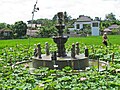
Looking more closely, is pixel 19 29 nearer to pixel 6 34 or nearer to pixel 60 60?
pixel 6 34

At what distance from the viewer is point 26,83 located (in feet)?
26.0

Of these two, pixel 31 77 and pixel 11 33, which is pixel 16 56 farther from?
pixel 11 33

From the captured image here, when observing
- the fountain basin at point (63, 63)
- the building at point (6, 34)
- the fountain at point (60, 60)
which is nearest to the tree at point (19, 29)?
the building at point (6, 34)

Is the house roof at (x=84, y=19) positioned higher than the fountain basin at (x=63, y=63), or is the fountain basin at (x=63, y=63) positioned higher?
the house roof at (x=84, y=19)

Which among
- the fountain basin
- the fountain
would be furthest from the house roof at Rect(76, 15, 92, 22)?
the fountain basin

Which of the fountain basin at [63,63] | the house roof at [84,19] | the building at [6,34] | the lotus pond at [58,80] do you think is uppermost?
the house roof at [84,19]

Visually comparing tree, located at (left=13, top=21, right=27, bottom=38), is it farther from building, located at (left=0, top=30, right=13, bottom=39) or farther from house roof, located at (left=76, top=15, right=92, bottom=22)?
house roof, located at (left=76, top=15, right=92, bottom=22)

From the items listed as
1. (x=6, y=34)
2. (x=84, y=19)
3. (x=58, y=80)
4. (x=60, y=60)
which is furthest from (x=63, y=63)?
(x=84, y=19)

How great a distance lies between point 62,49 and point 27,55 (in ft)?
12.5

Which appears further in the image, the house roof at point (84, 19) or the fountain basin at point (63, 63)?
the house roof at point (84, 19)

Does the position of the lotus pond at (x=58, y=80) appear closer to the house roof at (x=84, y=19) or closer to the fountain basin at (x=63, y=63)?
the fountain basin at (x=63, y=63)

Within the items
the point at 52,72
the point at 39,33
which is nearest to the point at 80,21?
the point at 39,33

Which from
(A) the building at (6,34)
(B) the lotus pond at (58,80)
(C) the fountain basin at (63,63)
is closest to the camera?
(B) the lotus pond at (58,80)

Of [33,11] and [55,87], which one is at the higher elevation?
[33,11]
